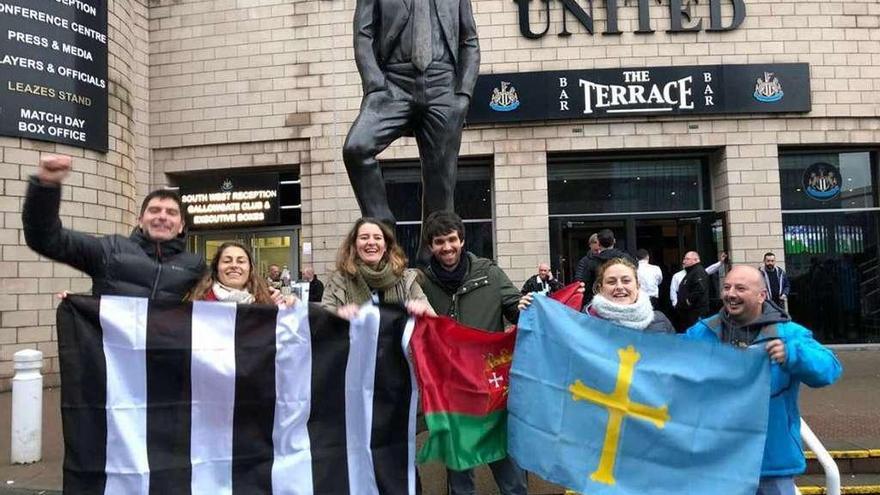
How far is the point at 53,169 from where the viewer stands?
8.59 ft

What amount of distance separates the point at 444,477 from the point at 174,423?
2.09 m

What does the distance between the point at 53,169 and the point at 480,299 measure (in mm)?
2000

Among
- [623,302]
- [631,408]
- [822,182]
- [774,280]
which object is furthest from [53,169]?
[822,182]

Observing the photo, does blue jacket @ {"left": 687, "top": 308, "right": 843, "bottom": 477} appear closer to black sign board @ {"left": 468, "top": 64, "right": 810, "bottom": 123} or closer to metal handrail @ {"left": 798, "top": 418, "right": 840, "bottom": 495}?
metal handrail @ {"left": 798, "top": 418, "right": 840, "bottom": 495}

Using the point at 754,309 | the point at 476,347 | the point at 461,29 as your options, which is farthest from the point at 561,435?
the point at 461,29

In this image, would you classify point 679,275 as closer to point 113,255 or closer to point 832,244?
point 832,244

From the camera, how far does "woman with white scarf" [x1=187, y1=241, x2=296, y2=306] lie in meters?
3.21

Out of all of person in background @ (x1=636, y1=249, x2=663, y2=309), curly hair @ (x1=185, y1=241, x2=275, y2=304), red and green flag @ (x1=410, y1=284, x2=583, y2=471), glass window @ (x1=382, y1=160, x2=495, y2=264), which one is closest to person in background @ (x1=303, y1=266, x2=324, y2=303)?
glass window @ (x1=382, y1=160, x2=495, y2=264)

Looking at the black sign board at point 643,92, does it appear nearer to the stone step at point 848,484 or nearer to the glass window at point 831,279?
the glass window at point 831,279

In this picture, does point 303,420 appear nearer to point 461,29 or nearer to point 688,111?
point 461,29

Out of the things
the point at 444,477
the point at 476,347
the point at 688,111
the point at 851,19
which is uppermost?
the point at 851,19

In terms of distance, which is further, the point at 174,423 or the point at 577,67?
the point at 577,67

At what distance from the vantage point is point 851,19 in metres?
12.9

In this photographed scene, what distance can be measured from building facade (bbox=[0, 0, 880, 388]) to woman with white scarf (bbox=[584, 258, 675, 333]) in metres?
9.68
